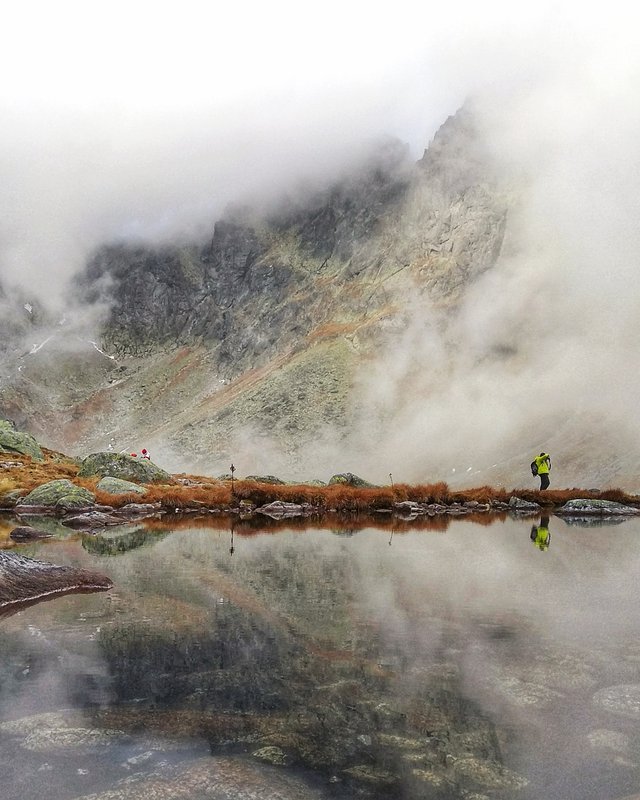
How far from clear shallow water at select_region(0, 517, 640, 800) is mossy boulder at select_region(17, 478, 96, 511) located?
19.6 metres

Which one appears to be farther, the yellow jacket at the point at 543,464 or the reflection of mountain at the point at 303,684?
the yellow jacket at the point at 543,464

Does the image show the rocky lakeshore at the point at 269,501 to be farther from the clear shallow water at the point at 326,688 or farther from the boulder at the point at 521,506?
the clear shallow water at the point at 326,688

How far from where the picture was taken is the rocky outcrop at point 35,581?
11781 millimetres

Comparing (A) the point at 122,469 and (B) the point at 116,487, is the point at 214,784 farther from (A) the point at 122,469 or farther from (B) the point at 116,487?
(A) the point at 122,469

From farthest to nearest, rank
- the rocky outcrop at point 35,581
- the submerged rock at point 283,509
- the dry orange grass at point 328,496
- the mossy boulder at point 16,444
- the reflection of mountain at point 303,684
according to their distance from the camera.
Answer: the mossy boulder at point 16,444 → the dry orange grass at point 328,496 → the submerged rock at point 283,509 → the rocky outcrop at point 35,581 → the reflection of mountain at point 303,684

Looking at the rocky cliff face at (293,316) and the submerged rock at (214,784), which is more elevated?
the rocky cliff face at (293,316)

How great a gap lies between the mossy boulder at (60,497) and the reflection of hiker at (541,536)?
20.9 meters

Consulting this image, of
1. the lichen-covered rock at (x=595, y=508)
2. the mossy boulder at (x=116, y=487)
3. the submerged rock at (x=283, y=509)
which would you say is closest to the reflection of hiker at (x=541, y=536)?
the lichen-covered rock at (x=595, y=508)

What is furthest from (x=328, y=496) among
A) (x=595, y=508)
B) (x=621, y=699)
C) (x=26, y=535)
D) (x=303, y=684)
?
(x=621, y=699)

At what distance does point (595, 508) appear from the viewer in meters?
34.3

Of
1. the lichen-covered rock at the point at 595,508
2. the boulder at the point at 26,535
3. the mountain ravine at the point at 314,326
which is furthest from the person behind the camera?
the mountain ravine at the point at 314,326

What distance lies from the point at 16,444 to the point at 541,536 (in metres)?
52.3

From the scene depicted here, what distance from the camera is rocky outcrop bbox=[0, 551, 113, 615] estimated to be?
1178 cm

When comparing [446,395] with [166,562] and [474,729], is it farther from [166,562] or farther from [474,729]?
[474,729]
